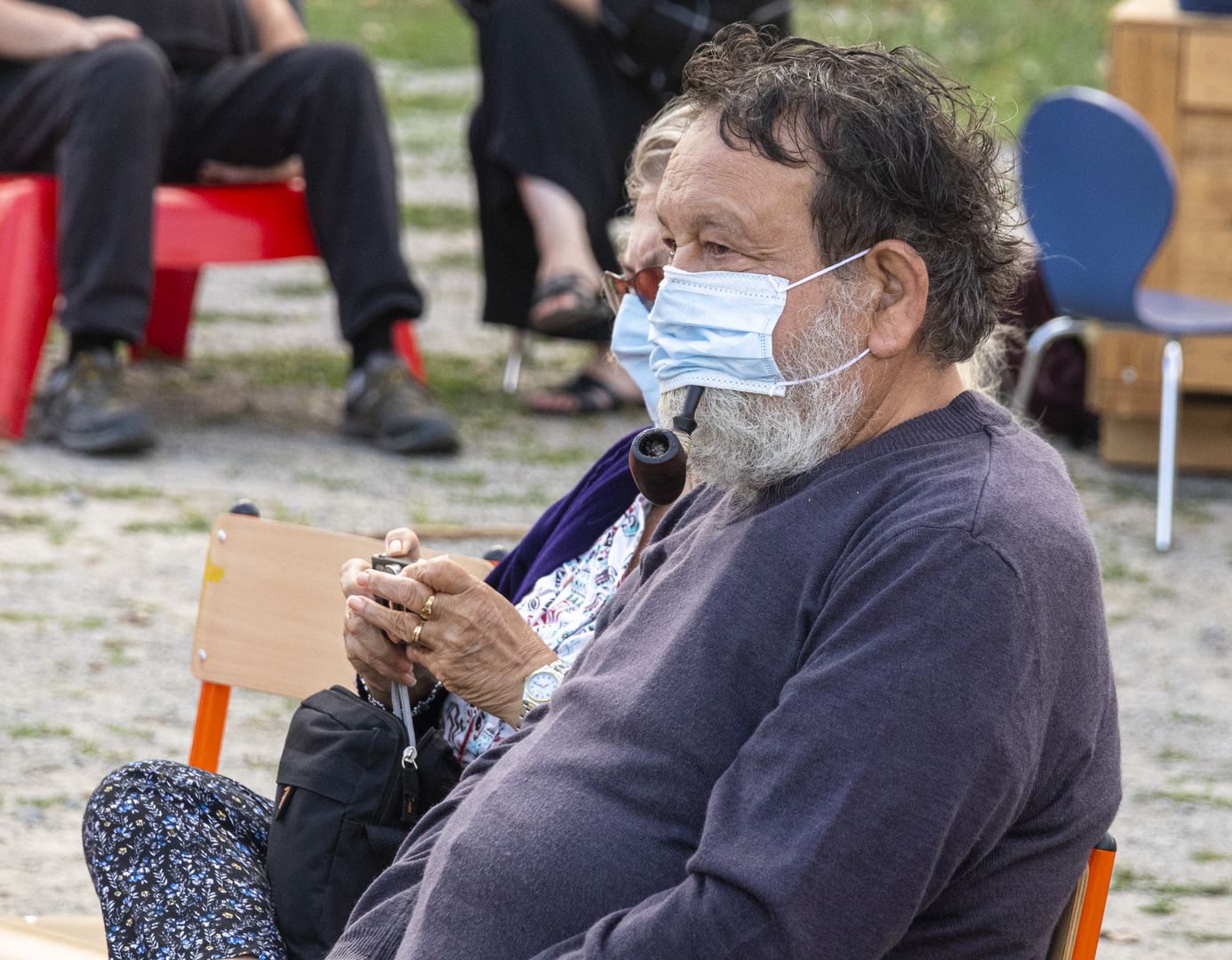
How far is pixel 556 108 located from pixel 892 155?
4253 millimetres

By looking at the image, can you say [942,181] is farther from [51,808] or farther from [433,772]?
[51,808]

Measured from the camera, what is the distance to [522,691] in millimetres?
1915

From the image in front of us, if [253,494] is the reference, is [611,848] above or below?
above

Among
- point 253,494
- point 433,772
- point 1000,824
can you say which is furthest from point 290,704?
point 1000,824

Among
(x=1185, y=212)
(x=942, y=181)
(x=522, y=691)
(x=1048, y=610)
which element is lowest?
(x=1185, y=212)

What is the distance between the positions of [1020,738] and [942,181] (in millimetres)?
572

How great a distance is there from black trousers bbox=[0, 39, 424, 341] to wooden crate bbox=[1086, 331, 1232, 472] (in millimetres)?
2531

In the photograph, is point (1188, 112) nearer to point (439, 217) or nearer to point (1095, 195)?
point (1095, 195)

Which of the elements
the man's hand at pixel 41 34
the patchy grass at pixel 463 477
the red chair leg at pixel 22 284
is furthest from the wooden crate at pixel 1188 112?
the red chair leg at pixel 22 284

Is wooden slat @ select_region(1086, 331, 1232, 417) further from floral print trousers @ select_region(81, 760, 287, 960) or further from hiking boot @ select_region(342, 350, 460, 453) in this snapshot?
floral print trousers @ select_region(81, 760, 287, 960)

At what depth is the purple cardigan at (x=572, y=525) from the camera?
2.16m

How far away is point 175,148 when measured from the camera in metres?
5.27

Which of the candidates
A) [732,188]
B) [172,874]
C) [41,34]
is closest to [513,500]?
[41,34]

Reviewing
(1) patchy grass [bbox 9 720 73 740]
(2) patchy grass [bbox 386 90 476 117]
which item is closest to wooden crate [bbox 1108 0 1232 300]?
(1) patchy grass [bbox 9 720 73 740]
